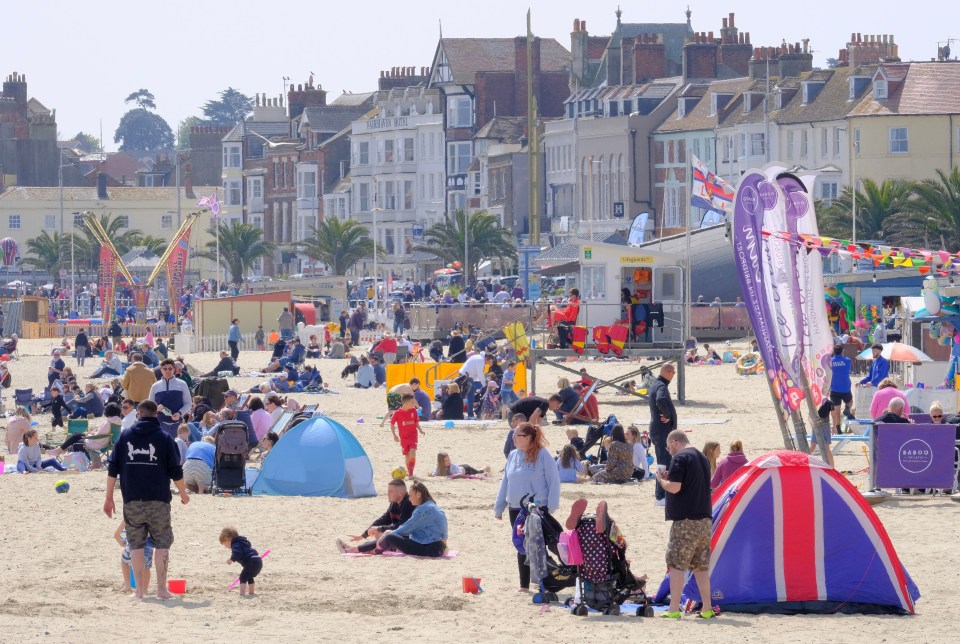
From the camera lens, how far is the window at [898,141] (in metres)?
60.8

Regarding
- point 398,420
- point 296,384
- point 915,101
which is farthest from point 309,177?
point 398,420

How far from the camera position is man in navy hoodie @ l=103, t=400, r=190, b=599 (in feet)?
37.6

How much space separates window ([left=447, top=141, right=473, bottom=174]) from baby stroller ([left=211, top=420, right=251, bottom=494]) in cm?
6772

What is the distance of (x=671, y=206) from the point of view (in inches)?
2808

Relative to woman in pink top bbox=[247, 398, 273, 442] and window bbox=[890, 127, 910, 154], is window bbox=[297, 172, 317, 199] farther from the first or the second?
woman in pink top bbox=[247, 398, 273, 442]

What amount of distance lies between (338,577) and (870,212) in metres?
44.7

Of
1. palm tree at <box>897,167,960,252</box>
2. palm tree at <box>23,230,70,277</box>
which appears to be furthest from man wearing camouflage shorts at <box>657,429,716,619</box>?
palm tree at <box>23,230,70,277</box>

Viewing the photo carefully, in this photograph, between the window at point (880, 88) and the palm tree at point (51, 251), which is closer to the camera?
the window at point (880, 88)

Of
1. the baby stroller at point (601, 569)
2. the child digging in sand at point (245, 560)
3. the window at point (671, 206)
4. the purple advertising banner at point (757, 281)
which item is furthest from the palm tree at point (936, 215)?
the child digging in sand at point (245, 560)

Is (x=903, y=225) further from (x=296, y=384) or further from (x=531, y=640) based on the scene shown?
(x=531, y=640)

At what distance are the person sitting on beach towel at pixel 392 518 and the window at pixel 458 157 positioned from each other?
71.2 meters

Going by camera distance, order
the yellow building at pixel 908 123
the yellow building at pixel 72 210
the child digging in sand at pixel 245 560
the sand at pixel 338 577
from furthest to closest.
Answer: the yellow building at pixel 72 210, the yellow building at pixel 908 123, the child digging in sand at pixel 245 560, the sand at pixel 338 577

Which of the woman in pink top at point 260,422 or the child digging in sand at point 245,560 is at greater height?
Result: the woman in pink top at point 260,422

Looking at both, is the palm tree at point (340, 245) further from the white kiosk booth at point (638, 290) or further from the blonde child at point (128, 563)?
the blonde child at point (128, 563)
